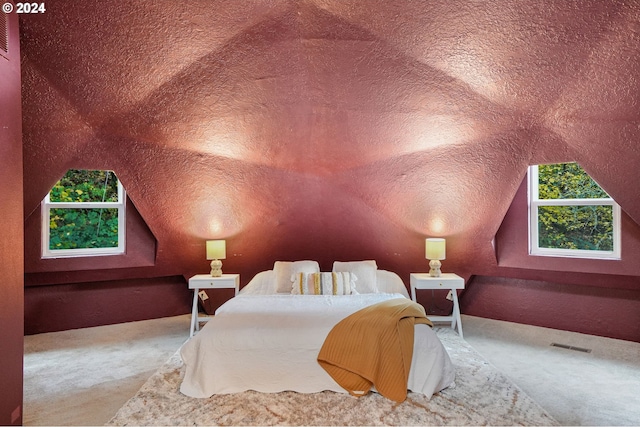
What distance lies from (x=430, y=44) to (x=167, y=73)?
233 cm

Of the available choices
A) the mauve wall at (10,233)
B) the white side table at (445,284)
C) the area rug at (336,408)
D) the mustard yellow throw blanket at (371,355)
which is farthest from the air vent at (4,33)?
the white side table at (445,284)

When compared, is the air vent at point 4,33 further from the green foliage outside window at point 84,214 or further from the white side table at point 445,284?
the white side table at point 445,284

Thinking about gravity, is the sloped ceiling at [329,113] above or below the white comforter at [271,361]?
above

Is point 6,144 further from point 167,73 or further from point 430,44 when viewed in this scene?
point 430,44

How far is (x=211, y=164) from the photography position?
412 cm

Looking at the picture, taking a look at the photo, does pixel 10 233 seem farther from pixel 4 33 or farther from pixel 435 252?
pixel 435 252

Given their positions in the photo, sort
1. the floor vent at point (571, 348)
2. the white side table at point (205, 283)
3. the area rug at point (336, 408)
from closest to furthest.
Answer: the area rug at point (336, 408) < the floor vent at point (571, 348) < the white side table at point (205, 283)

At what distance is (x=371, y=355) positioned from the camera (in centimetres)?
264

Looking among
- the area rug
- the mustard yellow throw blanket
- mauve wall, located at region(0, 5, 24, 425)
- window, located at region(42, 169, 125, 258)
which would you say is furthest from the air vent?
the mustard yellow throw blanket

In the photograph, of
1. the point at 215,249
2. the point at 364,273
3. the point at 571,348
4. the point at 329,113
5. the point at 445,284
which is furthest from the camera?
the point at 215,249

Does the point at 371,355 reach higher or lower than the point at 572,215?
lower

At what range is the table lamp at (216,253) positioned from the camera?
4.40 metres

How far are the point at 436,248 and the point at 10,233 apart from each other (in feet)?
12.5

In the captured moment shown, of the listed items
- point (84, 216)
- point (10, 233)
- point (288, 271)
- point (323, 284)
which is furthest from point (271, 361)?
point (84, 216)
